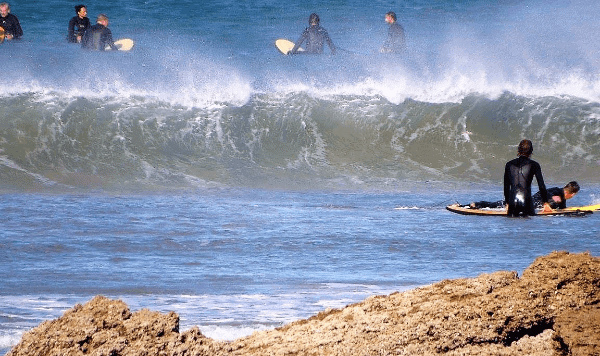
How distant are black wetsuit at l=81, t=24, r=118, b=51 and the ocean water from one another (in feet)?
1.03

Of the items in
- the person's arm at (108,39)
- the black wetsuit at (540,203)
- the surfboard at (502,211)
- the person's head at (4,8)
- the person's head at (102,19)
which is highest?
the person's head at (4,8)

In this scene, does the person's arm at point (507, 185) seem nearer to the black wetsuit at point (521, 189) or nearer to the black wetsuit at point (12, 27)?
the black wetsuit at point (521, 189)

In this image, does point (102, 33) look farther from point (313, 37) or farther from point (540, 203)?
point (540, 203)

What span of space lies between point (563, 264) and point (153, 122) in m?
13.6

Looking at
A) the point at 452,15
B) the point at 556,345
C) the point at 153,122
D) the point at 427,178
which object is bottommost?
the point at 556,345

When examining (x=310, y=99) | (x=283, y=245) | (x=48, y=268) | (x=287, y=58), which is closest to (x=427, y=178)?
(x=310, y=99)

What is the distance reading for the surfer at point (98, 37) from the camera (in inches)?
838

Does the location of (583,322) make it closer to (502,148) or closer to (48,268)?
(48,268)

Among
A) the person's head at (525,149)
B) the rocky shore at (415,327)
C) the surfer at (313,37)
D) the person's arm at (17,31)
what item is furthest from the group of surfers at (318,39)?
the rocky shore at (415,327)

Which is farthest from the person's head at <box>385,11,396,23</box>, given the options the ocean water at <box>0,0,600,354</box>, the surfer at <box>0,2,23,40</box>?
the surfer at <box>0,2,23,40</box>

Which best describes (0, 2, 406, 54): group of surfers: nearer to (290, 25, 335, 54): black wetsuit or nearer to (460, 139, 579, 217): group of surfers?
(290, 25, 335, 54): black wetsuit

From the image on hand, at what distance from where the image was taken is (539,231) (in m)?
8.66

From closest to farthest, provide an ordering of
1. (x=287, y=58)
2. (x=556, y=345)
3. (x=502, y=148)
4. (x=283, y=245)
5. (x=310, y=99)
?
1. (x=556, y=345)
2. (x=283, y=245)
3. (x=502, y=148)
4. (x=310, y=99)
5. (x=287, y=58)

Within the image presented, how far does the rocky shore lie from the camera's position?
3.06 meters
